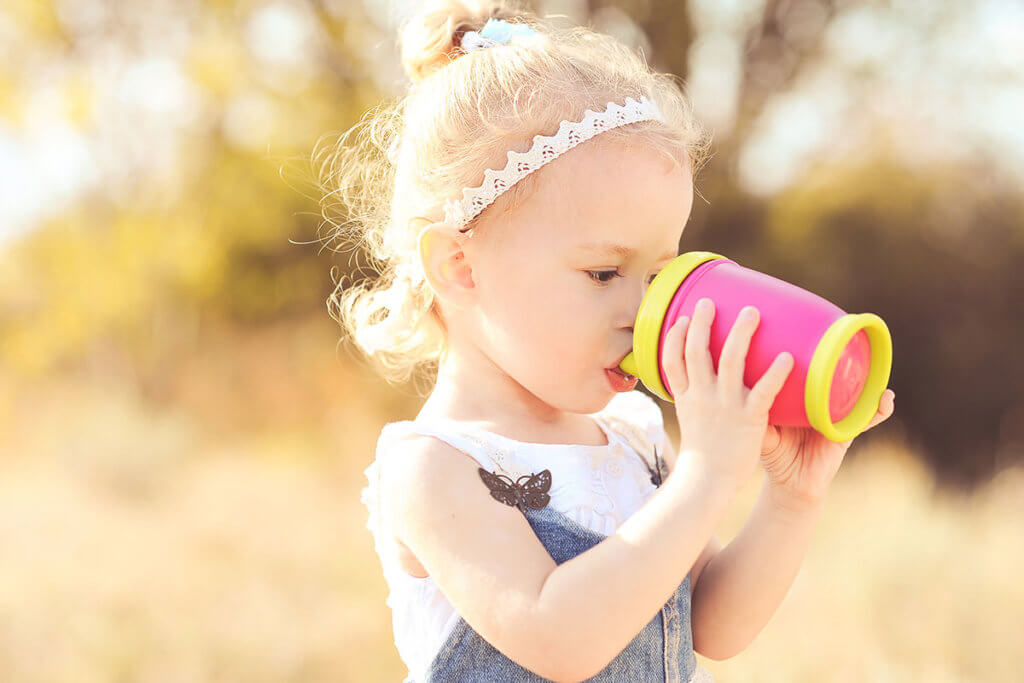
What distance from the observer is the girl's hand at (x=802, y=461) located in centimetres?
149

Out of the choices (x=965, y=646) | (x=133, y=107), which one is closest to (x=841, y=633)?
(x=965, y=646)

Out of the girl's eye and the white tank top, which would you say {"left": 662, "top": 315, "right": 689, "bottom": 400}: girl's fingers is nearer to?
the girl's eye

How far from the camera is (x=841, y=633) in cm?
349

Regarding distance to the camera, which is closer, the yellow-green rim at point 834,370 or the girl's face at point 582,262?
the yellow-green rim at point 834,370

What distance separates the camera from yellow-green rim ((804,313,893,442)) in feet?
3.84

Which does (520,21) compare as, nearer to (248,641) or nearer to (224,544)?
(248,641)

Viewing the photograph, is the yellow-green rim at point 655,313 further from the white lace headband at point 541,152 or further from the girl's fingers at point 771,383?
the white lace headband at point 541,152

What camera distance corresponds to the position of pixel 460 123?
1.60m

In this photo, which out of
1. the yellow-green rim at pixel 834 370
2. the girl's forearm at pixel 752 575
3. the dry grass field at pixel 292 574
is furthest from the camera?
the dry grass field at pixel 292 574

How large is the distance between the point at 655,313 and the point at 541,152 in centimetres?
35

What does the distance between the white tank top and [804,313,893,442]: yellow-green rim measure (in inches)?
16.4

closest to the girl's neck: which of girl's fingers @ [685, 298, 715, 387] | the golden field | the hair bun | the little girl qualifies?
the little girl

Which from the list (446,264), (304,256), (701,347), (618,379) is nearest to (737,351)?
(701,347)

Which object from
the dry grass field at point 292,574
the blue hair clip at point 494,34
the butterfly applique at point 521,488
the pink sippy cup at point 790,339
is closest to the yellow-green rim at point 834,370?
the pink sippy cup at point 790,339
